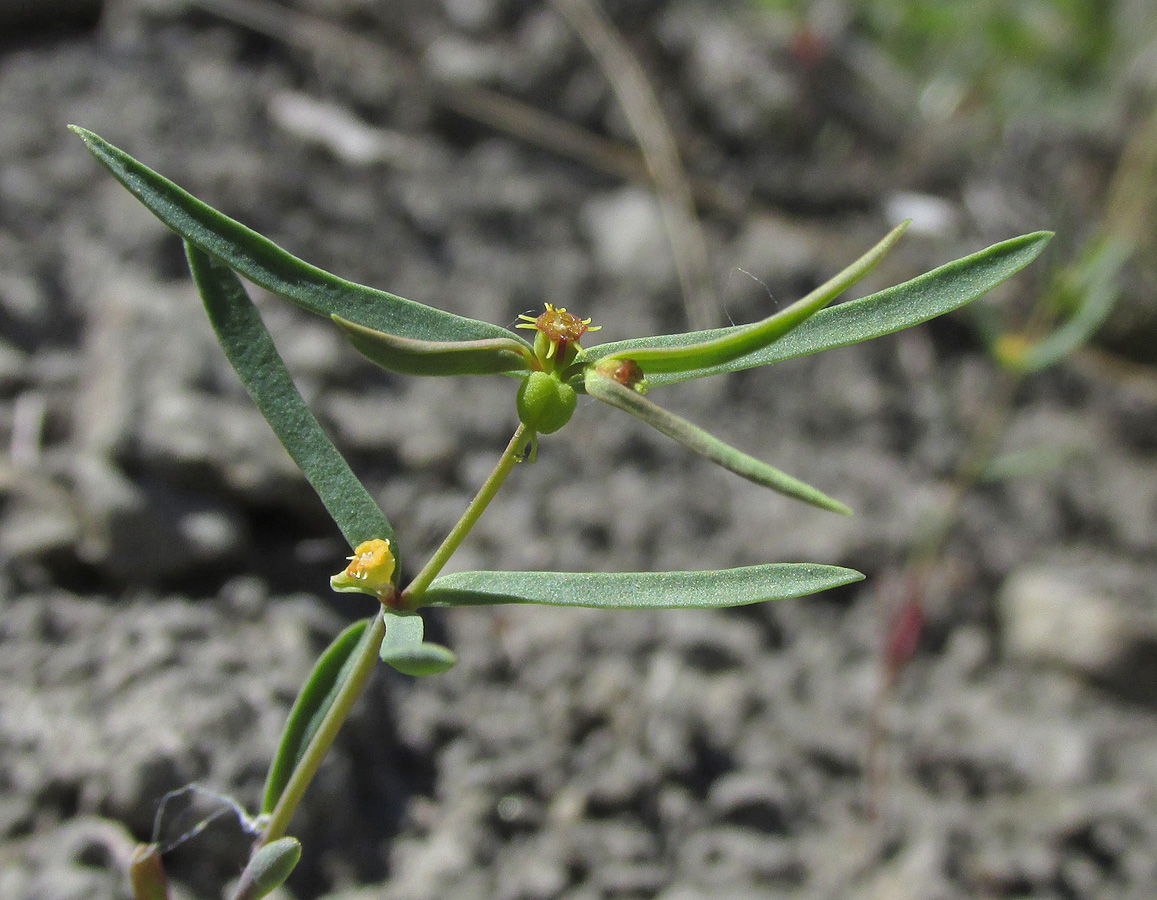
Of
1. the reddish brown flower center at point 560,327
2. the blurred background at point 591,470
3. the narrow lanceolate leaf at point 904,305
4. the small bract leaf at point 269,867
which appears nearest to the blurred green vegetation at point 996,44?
the blurred background at point 591,470

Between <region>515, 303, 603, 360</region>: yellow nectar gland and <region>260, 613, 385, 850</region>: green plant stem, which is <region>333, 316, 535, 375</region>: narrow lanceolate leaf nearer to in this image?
<region>515, 303, 603, 360</region>: yellow nectar gland

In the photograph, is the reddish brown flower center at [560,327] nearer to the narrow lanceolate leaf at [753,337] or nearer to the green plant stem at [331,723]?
the narrow lanceolate leaf at [753,337]

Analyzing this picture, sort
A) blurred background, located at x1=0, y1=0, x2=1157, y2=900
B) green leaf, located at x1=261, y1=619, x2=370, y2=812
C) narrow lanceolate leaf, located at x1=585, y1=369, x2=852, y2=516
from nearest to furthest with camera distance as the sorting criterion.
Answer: narrow lanceolate leaf, located at x1=585, y1=369, x2=852, y2=516 < green leaf, located at x1=261, y1=619, x2=370, y2=812 < blurred background, located at x1=0, y1=0, x2=1157, y2=900

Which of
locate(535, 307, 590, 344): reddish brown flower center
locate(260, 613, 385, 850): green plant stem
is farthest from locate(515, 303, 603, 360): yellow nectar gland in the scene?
locate(260, 613, 385, 850): green plant stem

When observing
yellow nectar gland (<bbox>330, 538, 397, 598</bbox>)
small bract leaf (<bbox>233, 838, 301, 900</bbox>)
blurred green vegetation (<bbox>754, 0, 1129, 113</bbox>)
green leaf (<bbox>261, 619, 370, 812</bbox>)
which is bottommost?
small bract leaf (<bbox>233, 838, 301, 900</bbox>)

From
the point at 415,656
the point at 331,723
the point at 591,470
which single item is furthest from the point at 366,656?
the point at 591,470

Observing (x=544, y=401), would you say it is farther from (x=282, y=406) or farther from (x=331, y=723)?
(x=331, y=723)

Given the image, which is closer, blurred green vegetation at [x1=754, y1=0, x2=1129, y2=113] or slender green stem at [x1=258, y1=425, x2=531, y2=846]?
slender green stem at [x1=258, y1=425, x2=531, y2=846]
